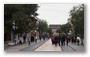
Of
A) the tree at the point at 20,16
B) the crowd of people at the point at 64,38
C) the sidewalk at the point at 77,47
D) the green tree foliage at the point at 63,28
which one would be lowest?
the sidewalk at the point at 77,47

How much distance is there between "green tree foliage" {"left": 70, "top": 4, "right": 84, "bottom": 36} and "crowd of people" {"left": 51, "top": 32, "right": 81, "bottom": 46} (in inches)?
9.9

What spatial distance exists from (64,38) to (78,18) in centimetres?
72

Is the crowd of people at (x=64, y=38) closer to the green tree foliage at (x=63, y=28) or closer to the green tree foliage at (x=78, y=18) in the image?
the green tree foliage at (x=63, y=28)

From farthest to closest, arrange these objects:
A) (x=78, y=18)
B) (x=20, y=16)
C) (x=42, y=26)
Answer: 1. (x=42, y=26)
2. (x=20, y=16)
3. (x=78, y=18)

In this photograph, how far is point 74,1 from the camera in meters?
16.4

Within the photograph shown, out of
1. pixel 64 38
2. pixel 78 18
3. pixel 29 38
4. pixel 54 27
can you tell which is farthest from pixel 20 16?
pixel 78 18

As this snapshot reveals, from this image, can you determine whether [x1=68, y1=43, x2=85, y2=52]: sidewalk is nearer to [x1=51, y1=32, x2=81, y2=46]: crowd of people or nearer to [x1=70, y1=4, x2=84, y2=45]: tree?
[x1=51, y1=32, x2=81, y2=46]: crowd of people

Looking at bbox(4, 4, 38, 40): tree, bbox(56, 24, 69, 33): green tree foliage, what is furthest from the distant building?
bbox(4, 4, 38, 40): tree

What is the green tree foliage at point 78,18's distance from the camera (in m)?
16.4

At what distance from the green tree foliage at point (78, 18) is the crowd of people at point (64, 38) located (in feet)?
0.83

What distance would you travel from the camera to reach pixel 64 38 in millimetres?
16828

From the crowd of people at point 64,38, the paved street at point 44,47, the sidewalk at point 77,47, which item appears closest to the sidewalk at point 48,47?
the paved street at point 44,47

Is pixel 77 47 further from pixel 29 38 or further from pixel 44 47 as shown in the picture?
pixel 29 38

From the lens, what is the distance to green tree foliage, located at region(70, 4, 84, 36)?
16.4 meters
